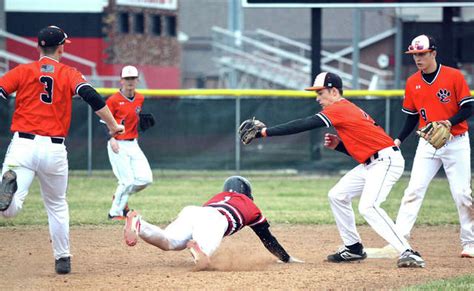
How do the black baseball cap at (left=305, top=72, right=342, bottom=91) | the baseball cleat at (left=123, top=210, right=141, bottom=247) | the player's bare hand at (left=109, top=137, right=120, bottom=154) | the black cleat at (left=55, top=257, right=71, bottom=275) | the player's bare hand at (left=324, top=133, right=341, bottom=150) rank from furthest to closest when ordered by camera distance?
the player's bare hand at (left=109, top=137, right=120, bottom=154) < the player's bare hand at (left=324, top=133, right=341, bottom=150) < the black baseball cap at (left=305, top=72, right=342, bottom=91) < the black cleat at (left=55, top=257, right=71, bottom=275) < the baseball cleat at (left=123, top=210, right=141, bottom=247)

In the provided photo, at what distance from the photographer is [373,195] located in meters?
8.38

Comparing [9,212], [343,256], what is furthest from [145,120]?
[9,212]

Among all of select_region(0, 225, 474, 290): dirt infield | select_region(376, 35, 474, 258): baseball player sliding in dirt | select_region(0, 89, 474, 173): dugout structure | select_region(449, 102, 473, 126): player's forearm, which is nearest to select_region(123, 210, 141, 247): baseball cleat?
select_region(0, 225, 474, 290): dirt infield

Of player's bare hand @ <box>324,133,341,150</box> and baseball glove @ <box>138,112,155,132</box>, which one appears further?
baseball glove @ <box>138,112,155,132</box>

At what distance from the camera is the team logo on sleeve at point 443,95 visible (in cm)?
902

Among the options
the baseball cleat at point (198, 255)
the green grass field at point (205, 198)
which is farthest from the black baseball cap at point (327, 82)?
the green grass field at point (205, 198)

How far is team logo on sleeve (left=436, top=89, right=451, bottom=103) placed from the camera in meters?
9.02

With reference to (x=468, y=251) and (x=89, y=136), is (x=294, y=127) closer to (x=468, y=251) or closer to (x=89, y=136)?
(x=468, y=251)

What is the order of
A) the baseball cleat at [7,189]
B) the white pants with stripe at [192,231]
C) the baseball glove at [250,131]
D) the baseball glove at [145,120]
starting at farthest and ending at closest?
the baseball glove at [145,120], the baseball glove at [250,131], the white pants with stripe at [192,231], the baseball cleat at [7,189]

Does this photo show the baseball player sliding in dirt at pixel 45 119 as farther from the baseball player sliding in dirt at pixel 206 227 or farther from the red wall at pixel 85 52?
the red wall at pixel 85 52

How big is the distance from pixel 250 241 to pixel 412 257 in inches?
97.7

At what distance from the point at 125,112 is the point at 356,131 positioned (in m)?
4.40

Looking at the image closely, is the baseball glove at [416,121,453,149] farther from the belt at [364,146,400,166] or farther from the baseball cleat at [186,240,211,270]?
the baseball cleat at [186,240,211,270]

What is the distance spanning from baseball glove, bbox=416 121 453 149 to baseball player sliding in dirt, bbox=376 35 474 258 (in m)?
0.20
